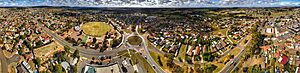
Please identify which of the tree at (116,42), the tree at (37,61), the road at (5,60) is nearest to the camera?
the road at (5,60)

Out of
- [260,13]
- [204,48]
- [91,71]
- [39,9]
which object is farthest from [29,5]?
[260,13]

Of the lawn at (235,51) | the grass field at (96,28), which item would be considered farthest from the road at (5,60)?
the lawn at (235,51)

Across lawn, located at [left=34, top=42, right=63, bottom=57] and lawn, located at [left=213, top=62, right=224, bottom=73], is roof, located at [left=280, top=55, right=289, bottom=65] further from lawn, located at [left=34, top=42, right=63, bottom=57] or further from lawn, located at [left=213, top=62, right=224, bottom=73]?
lawn, located at [left=34, top=42, right=63, bottom=57]

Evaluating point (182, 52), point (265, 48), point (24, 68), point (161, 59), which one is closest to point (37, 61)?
point (24, 68)

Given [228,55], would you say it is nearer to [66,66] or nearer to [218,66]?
[218,66]

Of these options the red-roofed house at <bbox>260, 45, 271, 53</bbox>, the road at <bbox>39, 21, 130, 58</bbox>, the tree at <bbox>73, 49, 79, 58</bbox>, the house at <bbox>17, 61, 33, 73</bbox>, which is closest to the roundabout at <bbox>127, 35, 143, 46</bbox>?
the road at <bbox>39, 21, 130, 58</bbox>

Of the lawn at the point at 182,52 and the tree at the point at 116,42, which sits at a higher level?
the tree at the point at 116,42

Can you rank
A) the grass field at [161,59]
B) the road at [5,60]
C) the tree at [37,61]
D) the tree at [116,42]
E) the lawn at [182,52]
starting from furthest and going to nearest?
the tree at [116,42]
the lawn at [182,52]
the grass field at [161,59]
the tree at [37,61]
the road at [5,60]

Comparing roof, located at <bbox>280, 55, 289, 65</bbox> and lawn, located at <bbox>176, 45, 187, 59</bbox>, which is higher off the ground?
lawn, located at <bbox>176, 45, 187, 59</bbox>

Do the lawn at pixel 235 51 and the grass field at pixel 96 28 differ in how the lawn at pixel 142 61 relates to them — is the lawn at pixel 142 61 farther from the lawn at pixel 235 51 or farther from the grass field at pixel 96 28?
the lawn at pixel 235 51
